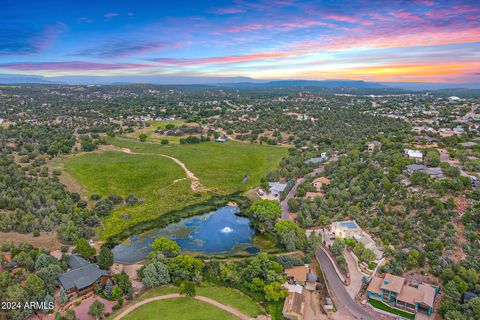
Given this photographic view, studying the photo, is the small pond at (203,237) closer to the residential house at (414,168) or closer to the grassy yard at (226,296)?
the grassy yard at (226,296)

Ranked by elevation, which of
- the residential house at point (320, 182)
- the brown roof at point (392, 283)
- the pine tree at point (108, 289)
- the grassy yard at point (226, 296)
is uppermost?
the residential house at point (320, 182)

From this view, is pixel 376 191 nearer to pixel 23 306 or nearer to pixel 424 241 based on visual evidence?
pixel 424 241

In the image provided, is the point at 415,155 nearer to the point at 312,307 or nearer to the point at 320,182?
the point at 320,182

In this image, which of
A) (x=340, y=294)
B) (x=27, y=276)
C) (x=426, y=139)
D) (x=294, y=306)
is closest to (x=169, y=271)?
(x=294, y=306)

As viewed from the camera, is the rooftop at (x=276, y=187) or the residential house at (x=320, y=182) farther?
the rooftop at (x=276, y=187)

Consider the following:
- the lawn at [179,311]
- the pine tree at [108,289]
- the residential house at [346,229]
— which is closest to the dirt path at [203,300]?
the lawn at [179,311]

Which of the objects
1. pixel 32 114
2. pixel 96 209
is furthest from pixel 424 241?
pixel 32 114
